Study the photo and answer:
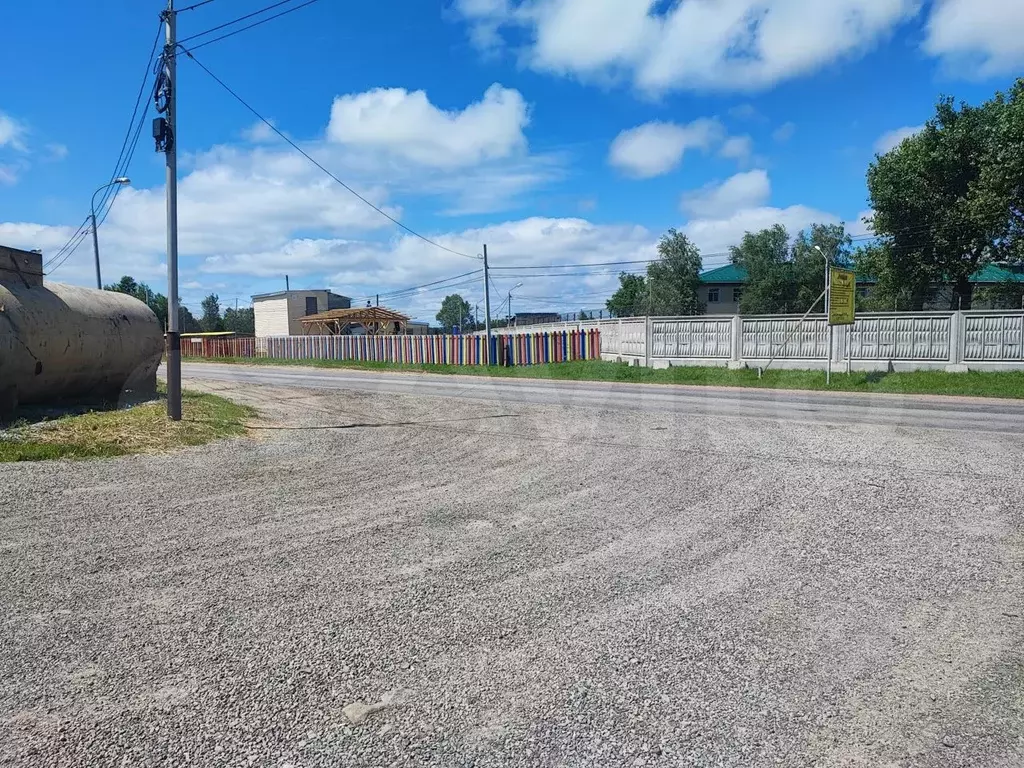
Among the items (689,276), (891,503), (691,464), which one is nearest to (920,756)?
(891,503)

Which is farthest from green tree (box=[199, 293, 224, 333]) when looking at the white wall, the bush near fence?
the bush near fence

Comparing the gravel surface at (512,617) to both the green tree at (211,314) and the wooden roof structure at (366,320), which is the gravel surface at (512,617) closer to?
the wooden roof structure at (366,320)

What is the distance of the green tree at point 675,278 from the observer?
210 ft

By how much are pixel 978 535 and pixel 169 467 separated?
8585 mm

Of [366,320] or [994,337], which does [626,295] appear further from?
[994,337]

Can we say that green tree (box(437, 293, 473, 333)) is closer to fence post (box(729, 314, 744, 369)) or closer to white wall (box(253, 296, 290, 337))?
white wall (box(253, 296, 290, 337))

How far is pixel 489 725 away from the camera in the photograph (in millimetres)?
3014

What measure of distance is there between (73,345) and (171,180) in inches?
131

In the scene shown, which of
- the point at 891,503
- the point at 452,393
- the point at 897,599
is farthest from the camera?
the point at 452,393

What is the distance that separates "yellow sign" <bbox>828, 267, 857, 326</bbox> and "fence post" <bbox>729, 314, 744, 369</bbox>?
414cm

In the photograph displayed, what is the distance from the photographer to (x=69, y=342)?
11609 mm

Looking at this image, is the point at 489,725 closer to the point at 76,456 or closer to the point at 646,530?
the point at 646,530

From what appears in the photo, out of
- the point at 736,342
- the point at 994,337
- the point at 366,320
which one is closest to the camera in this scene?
the point at 994,337

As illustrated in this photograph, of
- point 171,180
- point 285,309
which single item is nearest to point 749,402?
point 171,180
